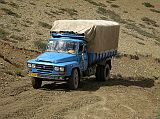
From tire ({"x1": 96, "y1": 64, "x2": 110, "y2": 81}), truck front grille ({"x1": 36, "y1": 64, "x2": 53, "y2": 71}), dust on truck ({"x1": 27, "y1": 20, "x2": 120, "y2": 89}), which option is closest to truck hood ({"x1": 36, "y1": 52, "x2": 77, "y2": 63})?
dust on truck ({"x1": 27, "y1": 20, "x2": 120, "y2": 89})

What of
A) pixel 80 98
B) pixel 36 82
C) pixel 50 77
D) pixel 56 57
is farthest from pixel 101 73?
Answer: pixel 80 98

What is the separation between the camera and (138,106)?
17938 millimetres

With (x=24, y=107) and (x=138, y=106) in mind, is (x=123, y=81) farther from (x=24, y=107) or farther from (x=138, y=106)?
(x=24, y=107)

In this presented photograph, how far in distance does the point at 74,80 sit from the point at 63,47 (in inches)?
70.1

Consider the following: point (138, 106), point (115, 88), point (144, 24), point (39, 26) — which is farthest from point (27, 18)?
point (138, 106)

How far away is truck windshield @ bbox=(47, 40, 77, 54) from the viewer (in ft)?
68.5

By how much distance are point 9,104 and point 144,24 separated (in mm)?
43384

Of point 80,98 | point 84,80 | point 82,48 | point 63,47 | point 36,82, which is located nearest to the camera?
point 80,98

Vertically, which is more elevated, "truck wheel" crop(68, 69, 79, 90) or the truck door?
the truck door

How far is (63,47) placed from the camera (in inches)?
825

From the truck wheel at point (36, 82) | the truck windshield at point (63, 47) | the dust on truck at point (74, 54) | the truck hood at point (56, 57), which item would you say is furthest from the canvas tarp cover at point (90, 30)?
the truck wheel at point (36, 82)

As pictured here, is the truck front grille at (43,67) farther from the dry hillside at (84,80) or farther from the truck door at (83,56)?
the truck door at (83,56)

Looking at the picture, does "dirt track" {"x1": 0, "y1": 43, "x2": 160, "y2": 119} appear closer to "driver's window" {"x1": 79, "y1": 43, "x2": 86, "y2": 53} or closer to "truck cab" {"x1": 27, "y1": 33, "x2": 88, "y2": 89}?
"truck cab" {"x1": 27, "y1": 33, "x2": 88, "y2": 89}

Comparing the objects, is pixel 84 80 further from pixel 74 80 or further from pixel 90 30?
pixel 74 80
